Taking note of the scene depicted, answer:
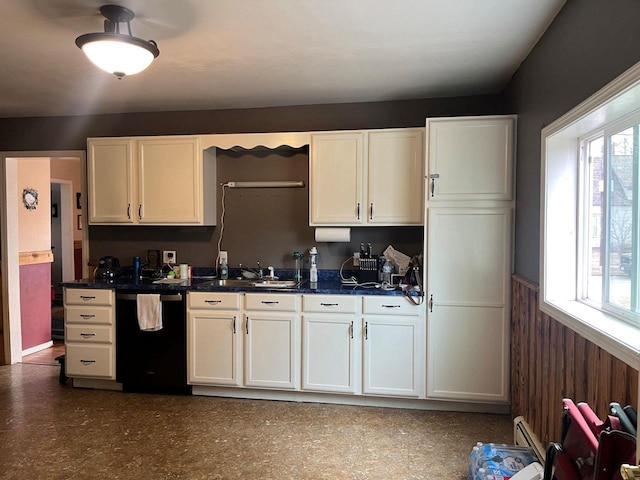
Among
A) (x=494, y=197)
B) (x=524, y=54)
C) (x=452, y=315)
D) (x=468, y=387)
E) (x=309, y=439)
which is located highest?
(x=524, y=54)

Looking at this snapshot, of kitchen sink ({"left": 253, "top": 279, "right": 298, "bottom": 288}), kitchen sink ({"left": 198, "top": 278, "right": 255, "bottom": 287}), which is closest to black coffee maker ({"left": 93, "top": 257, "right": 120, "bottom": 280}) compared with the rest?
kitchen sink ({"left": 198, "top": 278, "right": 255, "bottom": 287})

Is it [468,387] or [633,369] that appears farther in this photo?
[468,387]

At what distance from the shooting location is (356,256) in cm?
368

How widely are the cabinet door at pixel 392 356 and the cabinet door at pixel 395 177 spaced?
785 mm

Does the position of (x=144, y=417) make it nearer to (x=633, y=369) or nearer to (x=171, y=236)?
(x=171, y=236)

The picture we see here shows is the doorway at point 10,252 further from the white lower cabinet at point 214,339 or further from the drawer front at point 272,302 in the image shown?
the drawer front at point 272,302

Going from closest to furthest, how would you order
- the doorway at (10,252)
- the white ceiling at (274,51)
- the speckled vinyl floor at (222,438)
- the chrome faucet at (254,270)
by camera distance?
the white ceiling at (274,51)
the speckled vinyl floor at (222,438)
the chrome faucet at (254,270)
the doorway at (10,252)

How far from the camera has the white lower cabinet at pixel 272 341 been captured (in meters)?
3.25

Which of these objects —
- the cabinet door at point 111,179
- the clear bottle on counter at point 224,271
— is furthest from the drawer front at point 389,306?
the cabinet door at point 111,179

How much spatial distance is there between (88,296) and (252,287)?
4.49ft

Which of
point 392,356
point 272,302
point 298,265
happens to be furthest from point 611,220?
point 298,265

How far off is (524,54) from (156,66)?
2.37 m

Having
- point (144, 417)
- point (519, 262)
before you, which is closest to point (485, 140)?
point (519, 262)

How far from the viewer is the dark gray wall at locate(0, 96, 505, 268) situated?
11.9ft
